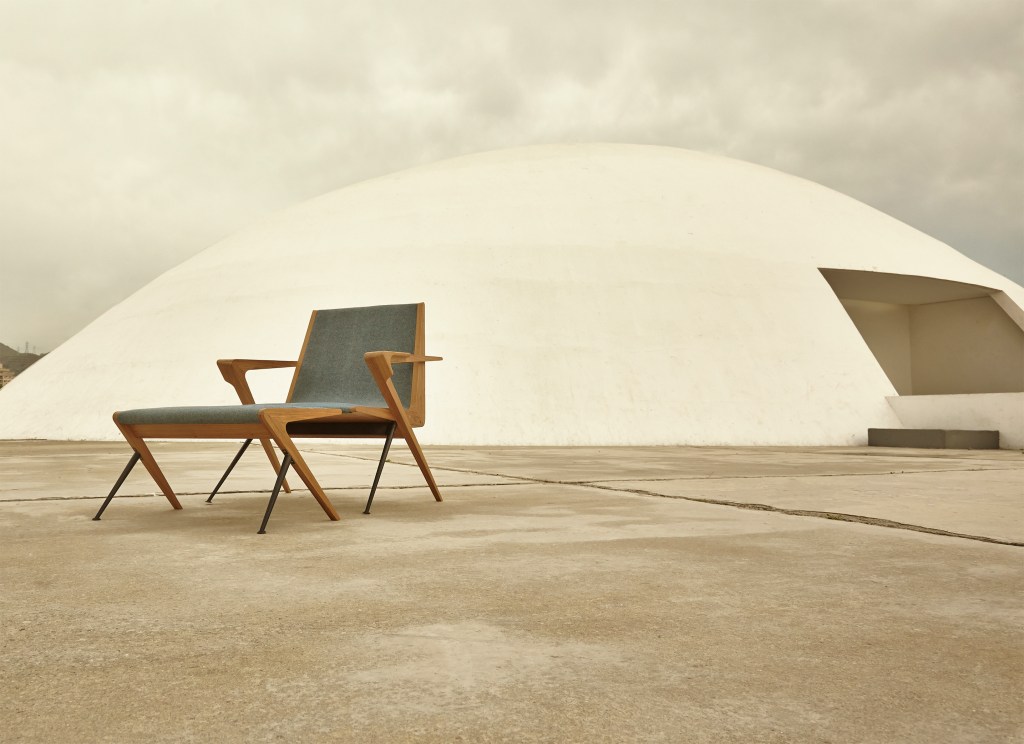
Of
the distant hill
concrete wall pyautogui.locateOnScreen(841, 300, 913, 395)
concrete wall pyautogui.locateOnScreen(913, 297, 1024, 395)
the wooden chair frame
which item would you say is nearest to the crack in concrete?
the wooden chair frame

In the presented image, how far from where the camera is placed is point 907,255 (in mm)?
13148

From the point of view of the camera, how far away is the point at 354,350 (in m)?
4.00

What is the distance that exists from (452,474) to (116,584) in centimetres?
338

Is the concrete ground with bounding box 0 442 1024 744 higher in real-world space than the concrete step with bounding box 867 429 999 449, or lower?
lower

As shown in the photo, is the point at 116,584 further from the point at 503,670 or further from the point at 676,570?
the point at 676,570

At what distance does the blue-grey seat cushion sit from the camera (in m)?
2.88

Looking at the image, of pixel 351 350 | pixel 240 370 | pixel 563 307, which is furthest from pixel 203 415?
pixel 563 307

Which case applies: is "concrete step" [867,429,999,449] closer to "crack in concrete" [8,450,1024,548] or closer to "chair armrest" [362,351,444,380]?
"crack in concrete" [8,450,1024,548]

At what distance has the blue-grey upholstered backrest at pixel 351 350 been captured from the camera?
3.88 metres

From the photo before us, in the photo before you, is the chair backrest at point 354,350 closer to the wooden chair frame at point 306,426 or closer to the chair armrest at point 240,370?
the wooden chair frame at point 306,426

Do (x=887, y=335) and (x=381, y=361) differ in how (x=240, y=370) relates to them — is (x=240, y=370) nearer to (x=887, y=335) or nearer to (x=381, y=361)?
(x=381, y=361)

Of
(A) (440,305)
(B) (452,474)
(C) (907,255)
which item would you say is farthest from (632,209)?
(B) (452,474)

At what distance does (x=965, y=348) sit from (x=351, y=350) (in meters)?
14.2

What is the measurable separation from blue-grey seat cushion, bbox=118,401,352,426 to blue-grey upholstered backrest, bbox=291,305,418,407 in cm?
68
